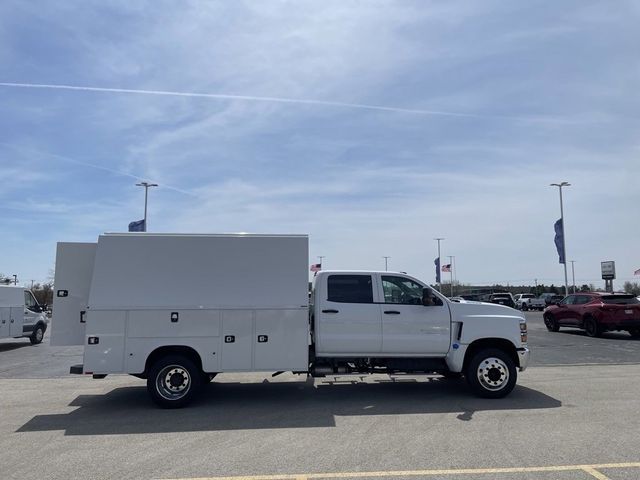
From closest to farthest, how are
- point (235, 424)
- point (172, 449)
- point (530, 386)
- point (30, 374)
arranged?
point (172, 449), point (235, 424), point (530, 386), point (30, 374)

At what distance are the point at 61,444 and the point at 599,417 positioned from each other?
7.29m

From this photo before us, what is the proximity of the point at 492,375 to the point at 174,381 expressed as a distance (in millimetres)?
5307

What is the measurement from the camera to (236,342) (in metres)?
8.70

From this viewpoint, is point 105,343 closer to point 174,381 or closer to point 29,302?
point 174,381

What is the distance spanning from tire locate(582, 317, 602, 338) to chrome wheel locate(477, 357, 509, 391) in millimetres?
13505

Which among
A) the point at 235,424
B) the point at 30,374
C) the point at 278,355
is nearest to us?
the point at 235,424

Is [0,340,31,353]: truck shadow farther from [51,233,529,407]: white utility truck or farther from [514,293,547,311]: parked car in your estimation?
[514,293,547,311]: parked car

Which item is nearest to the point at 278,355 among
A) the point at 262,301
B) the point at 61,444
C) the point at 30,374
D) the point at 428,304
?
the point at 262,301

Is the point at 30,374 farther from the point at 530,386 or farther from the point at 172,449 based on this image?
the point at 530,386

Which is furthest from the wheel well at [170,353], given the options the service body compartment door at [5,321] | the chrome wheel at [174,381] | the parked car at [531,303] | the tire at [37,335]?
the parked car at [531,303]

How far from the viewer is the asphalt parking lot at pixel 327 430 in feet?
18.3

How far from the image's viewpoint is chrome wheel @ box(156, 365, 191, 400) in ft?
28.0

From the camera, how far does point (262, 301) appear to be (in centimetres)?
884

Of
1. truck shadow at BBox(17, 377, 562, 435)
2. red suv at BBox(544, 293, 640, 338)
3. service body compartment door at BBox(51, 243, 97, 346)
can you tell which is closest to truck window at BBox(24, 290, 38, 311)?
truck shadow at BBox(17, 377, 562, 435)
